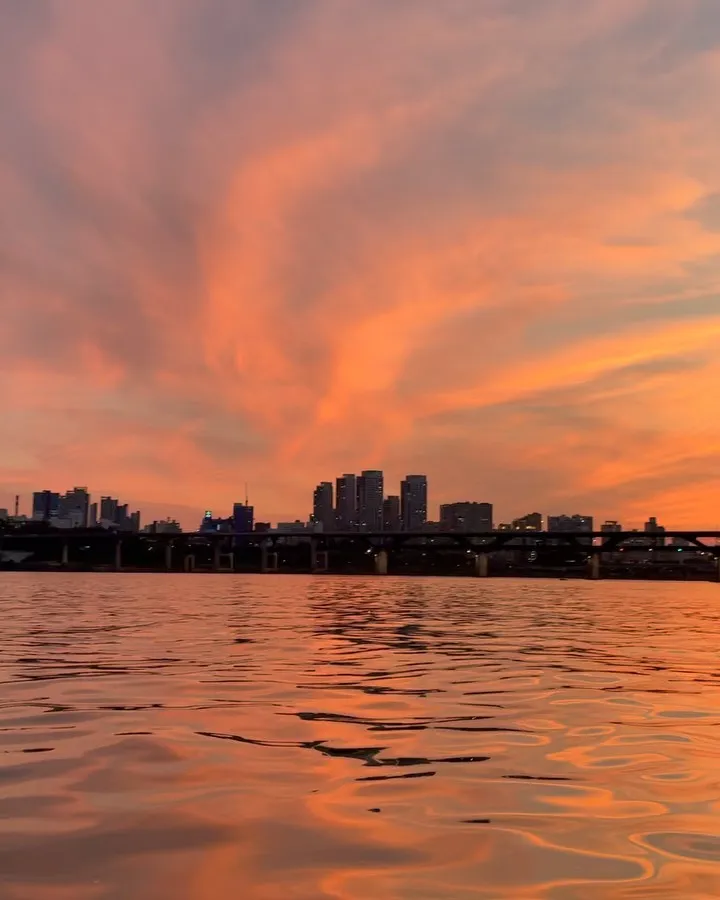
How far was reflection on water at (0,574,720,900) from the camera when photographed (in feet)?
20.1

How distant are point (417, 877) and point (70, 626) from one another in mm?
28961

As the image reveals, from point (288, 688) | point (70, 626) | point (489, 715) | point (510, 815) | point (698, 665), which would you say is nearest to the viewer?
point (510, 815)

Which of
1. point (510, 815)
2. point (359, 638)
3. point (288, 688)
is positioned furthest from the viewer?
point (359, 638)

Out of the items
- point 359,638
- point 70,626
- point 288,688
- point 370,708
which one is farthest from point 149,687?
point 70,626

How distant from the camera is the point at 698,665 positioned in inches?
838

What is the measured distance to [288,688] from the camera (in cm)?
1570

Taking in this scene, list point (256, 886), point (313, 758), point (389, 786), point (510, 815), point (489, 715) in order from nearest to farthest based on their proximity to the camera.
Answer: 1. point (256, 886)
2. point (510, 815)
3. point (389, 786)
4. point (313, 758)
5. point (489, 715)

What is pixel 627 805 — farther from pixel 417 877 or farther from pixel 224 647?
pixel 224 647

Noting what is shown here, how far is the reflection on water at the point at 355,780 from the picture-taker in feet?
20.1

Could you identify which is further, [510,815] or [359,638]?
[359,638]

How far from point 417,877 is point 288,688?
9863 mm

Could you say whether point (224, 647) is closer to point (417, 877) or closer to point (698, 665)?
point (698, 665)

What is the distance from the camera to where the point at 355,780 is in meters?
8.81

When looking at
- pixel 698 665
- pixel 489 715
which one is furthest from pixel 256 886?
pixel 698 665
